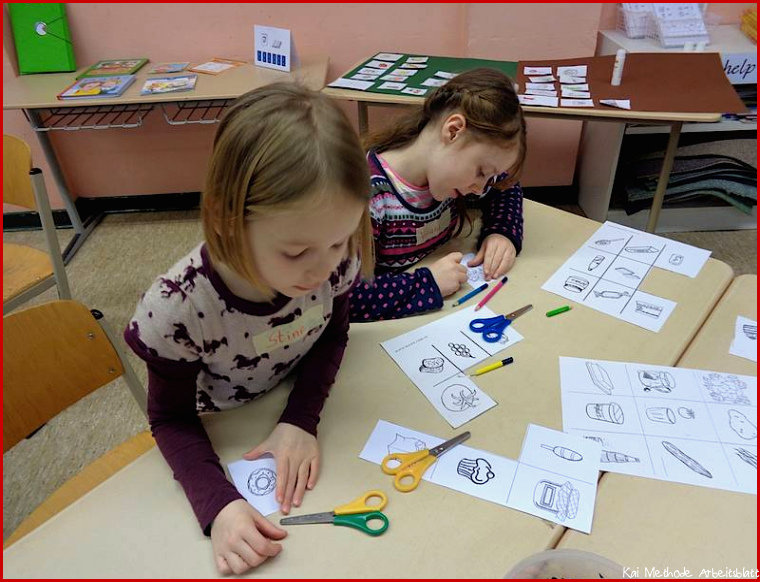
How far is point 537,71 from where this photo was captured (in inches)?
88.3

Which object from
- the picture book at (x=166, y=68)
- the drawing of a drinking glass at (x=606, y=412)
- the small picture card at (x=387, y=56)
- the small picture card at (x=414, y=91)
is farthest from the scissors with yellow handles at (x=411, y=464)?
the picture book at (x=166, y=68)

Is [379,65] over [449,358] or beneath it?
over

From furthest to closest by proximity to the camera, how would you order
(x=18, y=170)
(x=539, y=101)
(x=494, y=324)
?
(x=539, y=101)
(x=18, y=170)
(x=494, y=324)

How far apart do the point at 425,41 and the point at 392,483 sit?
2.34 m

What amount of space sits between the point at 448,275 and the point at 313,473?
0.52 meters

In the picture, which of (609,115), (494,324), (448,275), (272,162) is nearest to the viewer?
(272,162)

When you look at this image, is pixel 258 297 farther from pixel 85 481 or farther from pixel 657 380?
pixel 657 380

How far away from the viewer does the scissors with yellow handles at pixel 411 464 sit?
0.73 m

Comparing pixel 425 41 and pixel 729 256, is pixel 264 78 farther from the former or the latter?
pixel 729 256

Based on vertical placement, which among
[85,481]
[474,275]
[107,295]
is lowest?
[107,295]

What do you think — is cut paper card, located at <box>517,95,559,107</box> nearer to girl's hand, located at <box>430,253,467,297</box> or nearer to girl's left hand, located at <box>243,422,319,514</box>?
girl's hand, located at <box>430,253,467,297</box>

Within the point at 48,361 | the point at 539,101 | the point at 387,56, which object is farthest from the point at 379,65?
the point at 48,361

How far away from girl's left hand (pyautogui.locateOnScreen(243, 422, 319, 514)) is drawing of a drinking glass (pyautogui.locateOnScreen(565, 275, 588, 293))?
62 cm

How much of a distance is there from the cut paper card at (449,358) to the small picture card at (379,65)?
168 centimetres
